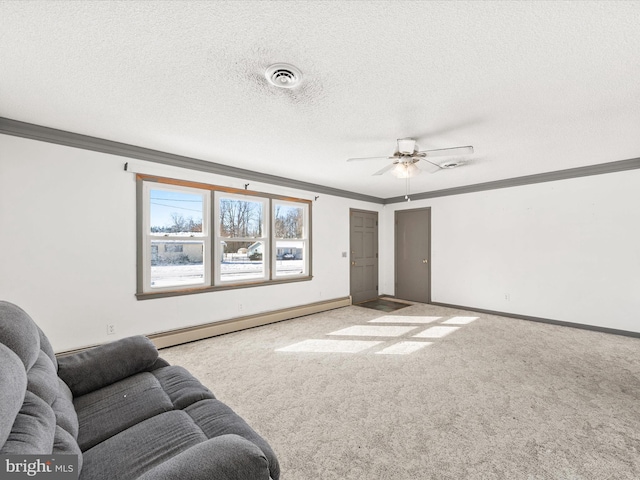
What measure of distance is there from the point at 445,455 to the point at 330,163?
3.43 m

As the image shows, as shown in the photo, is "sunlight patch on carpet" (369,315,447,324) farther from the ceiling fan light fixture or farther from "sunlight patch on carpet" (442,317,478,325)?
the ceiling fan light fixture

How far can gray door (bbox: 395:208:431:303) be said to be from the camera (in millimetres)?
6398

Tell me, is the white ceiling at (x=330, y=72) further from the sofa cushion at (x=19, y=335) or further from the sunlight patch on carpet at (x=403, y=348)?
the sunlight patch on carpet at (x=403, y=348)

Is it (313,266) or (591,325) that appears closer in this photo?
(591,325)

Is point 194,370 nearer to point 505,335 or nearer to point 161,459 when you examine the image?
point 161,459

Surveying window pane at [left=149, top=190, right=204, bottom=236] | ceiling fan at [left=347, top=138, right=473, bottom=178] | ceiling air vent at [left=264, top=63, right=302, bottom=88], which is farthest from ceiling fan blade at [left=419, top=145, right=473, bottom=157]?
window pane at [left=149, top=190, right=204, bottom=236]

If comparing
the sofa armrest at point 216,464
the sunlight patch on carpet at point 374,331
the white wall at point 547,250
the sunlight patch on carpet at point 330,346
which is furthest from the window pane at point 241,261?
the white wall at point 547,250

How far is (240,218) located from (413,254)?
400cm

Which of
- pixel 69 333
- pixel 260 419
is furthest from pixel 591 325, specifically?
pixel 69 333

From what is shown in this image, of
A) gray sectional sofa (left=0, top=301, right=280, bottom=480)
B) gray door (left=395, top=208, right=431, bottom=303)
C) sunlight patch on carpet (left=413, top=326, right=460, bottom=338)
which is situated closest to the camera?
gray sectional sofa (left=0, top=301, right=280, bottom=480)

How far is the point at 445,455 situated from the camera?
1.82 meters

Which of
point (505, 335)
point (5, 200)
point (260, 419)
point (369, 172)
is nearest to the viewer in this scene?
point (260, 419)

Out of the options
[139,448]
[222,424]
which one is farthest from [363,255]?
[139,448]

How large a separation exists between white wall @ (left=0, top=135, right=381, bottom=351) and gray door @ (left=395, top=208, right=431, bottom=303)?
457cm
